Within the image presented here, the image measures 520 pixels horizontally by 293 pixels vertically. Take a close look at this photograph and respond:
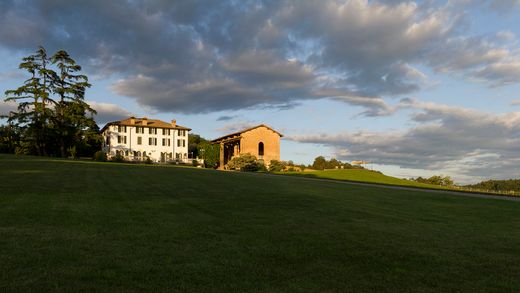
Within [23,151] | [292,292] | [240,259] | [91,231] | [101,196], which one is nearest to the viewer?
[292,292]

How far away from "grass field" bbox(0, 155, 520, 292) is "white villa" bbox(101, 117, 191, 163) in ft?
195

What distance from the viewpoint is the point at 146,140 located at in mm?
73312

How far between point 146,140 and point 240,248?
228 ft

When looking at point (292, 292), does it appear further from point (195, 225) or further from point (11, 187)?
point (11, 187)

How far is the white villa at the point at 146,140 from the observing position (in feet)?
232

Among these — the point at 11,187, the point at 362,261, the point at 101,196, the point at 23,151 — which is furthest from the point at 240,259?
the point at 23,151

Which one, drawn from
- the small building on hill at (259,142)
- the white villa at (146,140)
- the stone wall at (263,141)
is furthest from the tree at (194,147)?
the stone wall at (263,141)

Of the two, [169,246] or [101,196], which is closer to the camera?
[169,246]

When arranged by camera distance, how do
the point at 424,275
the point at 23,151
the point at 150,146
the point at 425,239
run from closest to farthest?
1. the point at 424,275
2. the point at 425,239
3. the point at 23,151
4. the point at 150,146

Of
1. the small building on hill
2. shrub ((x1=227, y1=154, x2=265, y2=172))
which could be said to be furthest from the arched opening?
shrub ((x1=227, y1=154, x2=265, y2=172))

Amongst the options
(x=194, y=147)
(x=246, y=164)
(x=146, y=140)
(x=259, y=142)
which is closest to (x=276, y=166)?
(x=246, y=164)

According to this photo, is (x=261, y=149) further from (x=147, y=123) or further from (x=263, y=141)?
(x=147, y=123)

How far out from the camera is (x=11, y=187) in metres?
15.3

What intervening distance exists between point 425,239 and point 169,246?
579 cm
